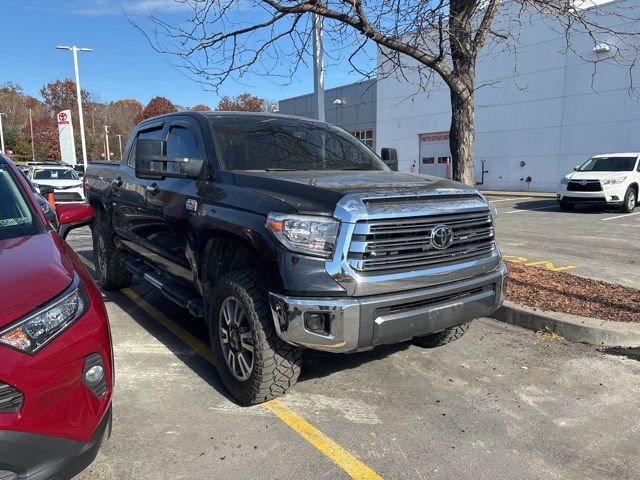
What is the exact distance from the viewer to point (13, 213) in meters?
3.18

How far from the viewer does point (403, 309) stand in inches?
128

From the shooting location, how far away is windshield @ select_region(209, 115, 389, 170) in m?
4.19

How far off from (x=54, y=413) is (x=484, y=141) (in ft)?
89.9

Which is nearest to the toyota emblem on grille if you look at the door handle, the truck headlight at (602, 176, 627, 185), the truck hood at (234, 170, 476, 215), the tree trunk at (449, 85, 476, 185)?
the truck hood at (234, 170, 476, 215)

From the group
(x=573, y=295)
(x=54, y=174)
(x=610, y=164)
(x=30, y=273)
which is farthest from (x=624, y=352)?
(x=54, y=174)

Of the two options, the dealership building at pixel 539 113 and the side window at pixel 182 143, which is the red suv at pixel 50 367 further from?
the dealership building at pixel 539 113

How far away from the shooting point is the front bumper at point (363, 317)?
9.94ft

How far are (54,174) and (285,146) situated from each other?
1824 cm

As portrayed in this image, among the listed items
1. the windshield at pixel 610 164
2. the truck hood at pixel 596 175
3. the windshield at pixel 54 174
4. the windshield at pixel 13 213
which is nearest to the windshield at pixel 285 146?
the windshield at pixel 13 213

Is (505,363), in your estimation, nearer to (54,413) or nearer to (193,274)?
(193,274)

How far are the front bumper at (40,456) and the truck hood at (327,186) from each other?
1.70 metres

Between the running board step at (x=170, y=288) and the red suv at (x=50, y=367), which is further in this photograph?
the running board step at (x=170, y=288)

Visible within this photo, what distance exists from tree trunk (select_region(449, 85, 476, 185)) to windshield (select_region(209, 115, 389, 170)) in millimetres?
2065

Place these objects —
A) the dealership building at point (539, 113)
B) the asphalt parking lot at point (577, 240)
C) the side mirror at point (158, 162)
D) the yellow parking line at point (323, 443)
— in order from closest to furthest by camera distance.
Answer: the yellow parking line at point (323, 443) < the side mirror at point (158, 162) < the asphalt parking lot at point (577, 240) < the dealership building at point (539, 113)
